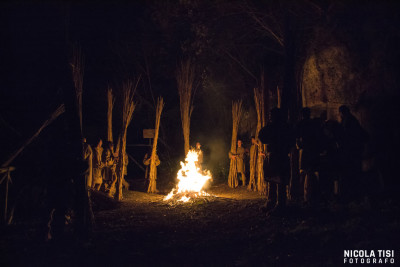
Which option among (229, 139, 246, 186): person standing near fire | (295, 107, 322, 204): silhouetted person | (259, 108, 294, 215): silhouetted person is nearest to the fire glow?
(229, 139, 246, 186): person standing near fire

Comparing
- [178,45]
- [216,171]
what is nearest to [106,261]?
[216,171]

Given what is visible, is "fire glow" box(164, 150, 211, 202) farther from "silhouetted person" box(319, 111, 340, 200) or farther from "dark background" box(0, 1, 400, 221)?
"silhouetted person" box(319, 111, 340, 200)

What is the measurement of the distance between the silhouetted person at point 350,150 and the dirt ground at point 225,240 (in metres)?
0.48

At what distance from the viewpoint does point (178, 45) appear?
15.7 metres

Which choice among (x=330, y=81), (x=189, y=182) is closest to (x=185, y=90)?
(x=189, y=182)

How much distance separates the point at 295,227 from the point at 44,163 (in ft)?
14.0

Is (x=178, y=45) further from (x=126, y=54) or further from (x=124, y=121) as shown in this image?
(x=124, y=121)

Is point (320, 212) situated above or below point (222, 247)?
above

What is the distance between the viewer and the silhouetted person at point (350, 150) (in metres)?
6.70

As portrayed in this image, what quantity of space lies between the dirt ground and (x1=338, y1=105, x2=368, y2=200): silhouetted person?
0.48m

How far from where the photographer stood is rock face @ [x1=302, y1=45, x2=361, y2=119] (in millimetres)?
8445

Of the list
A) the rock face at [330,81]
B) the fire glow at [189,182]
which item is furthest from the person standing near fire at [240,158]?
the rock face at [330,81]

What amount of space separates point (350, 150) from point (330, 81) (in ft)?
9.55

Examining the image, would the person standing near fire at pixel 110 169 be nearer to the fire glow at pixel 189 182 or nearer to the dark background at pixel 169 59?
the fire glow at pixel 189 182
